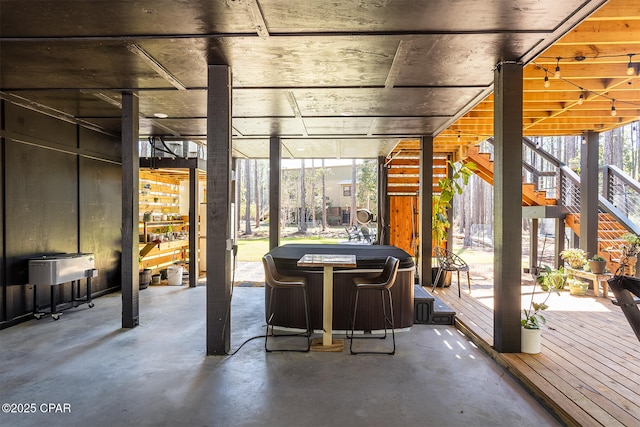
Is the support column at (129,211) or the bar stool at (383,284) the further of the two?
the support column at (129,211)

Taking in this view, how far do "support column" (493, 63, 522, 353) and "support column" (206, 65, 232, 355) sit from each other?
2.85 meters

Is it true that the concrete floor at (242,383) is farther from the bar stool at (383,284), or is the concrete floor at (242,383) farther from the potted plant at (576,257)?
the potted plant at (576,257)

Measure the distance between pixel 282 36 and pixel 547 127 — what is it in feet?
20.8

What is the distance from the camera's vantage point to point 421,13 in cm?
268

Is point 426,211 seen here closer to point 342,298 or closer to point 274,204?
point 274,204

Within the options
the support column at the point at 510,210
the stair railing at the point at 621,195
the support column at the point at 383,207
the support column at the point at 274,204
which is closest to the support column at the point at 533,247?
the stair railing at the point at 621,195

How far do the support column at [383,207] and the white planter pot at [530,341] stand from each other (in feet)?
16.1

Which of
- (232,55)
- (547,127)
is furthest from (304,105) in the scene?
(547,127)

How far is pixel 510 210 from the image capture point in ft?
11.7

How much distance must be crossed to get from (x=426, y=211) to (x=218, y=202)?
444 centimetres

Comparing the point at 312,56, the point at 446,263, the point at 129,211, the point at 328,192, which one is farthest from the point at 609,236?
the point at 328,192

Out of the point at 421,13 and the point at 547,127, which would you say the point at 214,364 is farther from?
the point at 547,127

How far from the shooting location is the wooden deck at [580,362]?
8.34 ft

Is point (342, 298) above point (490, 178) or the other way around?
the other way around
